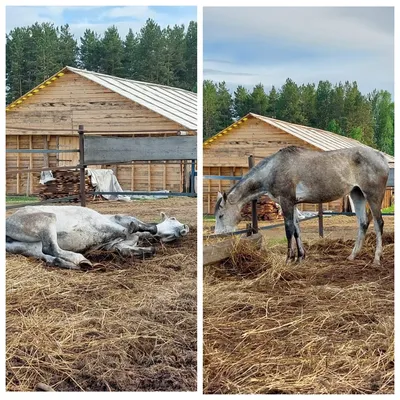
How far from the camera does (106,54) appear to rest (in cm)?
274

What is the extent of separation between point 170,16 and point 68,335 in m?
1.49

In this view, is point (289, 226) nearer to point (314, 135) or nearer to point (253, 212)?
point (253, 212)

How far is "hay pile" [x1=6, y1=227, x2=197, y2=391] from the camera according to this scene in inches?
93.7

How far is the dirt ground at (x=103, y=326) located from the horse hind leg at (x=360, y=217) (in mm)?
770

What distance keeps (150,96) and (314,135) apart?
2.64 ft

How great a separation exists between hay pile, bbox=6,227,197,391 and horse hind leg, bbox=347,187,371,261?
793 millimetres

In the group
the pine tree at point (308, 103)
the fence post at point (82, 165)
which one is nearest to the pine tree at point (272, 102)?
the pine tree at point (308, 103)

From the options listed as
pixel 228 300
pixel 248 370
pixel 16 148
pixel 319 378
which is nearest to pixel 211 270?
pixel 228 300

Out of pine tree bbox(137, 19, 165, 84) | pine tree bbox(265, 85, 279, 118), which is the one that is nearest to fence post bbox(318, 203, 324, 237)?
pine tree bbox(265, 85, 279, 118)

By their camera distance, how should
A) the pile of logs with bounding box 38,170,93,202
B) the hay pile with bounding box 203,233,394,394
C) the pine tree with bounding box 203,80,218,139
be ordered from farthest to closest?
the pile of logs with bounding box 38,170,93,202, the pine tree with bounding box 203,80,218,139, the hay pile with bounding box 203,233,394,394

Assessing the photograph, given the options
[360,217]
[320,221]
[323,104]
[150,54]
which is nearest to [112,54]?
[150,54]

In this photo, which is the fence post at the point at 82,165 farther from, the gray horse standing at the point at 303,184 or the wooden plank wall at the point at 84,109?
the gray horse standing at the point at 303,184

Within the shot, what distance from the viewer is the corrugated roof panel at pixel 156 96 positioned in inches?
105

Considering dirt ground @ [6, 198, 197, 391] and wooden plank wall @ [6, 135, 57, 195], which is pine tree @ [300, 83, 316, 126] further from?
wooden plank wall @ [6, 135, 57, 195]
